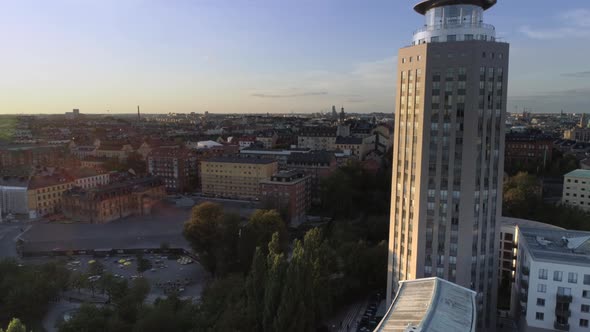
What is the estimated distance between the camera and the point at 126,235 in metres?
48.3

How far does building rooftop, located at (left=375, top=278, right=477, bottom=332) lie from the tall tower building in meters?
5.24

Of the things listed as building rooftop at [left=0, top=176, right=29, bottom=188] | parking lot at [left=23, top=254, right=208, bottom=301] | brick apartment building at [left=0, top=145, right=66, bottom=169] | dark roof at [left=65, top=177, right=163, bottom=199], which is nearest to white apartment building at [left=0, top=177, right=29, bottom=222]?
building rooftop at [left=0, top=176, right=29, bottom=188]

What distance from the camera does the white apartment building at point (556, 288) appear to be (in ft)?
71.7

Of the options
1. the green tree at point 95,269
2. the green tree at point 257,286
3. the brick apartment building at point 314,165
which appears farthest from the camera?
the brick apartment building at point 314,165

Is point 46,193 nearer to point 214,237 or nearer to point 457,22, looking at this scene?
point 214,237

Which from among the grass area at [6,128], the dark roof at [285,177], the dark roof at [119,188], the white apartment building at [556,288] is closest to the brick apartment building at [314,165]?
the dark roof at [285,177]

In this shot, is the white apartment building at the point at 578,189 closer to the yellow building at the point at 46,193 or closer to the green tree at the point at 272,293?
the green tree at the point at 272,293

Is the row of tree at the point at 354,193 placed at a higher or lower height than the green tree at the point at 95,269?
higher

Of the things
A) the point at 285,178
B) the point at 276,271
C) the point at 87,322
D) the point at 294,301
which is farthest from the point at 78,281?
the point at 285,178

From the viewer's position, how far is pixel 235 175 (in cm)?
6350

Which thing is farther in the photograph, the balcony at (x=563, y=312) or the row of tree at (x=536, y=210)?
the row of tree at (x=536, y=210)

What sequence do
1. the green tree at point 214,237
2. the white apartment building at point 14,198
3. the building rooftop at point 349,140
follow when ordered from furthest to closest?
the building rooftop at point 349,140, the white apartment building at point 14,198, the green tree at point 214,237

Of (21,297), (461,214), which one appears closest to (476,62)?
(461,214)

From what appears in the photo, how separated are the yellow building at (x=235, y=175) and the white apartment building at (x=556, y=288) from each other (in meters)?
40.7
